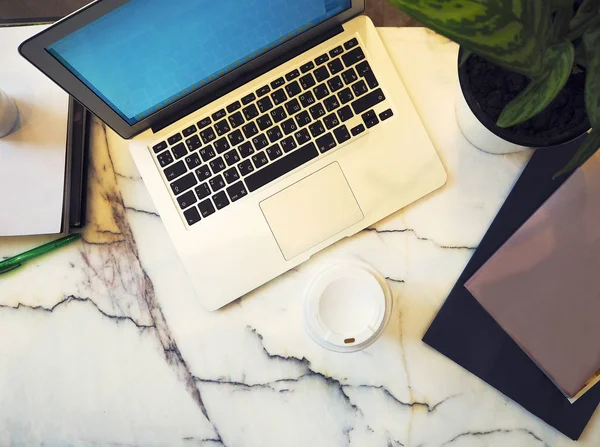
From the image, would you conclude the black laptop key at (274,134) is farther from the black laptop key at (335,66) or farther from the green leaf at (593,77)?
the green leaf at (593,77)

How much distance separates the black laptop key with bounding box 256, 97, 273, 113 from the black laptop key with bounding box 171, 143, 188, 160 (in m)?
0.10

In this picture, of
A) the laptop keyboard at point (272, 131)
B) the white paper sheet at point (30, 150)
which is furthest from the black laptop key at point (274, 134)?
the white paper sheet at point (30, 150)

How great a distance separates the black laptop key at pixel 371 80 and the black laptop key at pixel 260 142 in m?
0.13

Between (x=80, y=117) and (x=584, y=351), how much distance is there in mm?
618

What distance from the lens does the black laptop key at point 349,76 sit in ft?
1.92

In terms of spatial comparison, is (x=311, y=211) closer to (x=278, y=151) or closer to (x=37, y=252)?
(x=278, y=151)

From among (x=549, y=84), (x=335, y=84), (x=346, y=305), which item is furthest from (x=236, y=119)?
(x=549, y=84)

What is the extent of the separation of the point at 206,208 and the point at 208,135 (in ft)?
0.27

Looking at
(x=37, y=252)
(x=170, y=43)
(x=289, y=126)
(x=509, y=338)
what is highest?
(x=170, y=43)

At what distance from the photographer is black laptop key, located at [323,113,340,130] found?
0.58 meters

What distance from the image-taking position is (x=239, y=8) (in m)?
0.49

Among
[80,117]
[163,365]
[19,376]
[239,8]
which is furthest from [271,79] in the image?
[19,376]

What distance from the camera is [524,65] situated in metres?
0.30

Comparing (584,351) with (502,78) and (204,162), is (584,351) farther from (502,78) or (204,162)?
(204,162)
